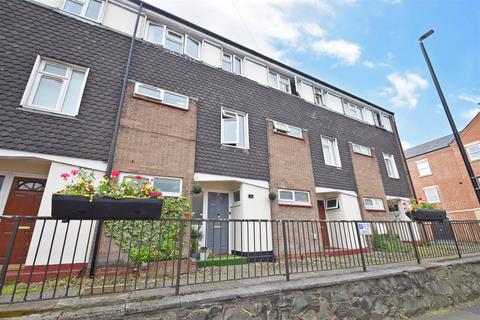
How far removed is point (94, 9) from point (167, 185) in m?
6.81

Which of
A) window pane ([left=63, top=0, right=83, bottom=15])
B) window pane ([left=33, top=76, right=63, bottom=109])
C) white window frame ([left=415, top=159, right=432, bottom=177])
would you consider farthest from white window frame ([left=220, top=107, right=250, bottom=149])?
white window frame ([left=415, top=159, right=432, bottom=177])

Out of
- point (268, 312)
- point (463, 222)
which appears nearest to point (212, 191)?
point (268, 312)

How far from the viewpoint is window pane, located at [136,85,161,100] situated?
707 centimetres

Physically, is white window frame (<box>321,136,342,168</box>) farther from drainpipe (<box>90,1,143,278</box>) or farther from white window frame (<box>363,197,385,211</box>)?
drainpipe (<box>90,1,143,278</box>)

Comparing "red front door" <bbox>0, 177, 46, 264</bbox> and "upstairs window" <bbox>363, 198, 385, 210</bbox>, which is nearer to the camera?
"red front door" <bbox>0, 177, 46, 264</bbox>

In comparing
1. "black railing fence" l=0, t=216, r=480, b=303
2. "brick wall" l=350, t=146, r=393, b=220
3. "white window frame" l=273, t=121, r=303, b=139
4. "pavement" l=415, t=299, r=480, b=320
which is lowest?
"pavement" l=415, t=299, r=480, b=320

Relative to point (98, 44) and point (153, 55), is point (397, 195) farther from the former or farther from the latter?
point (98, 44)

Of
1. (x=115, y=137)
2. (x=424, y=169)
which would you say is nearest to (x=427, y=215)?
(x=115, y=137)

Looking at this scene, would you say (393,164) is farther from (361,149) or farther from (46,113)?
(46,113)

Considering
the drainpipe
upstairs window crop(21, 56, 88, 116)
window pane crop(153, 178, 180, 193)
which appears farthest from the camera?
window pane crop(153, 178, 180, 193)

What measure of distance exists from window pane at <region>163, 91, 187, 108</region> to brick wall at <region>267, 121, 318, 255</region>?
12.3 feet

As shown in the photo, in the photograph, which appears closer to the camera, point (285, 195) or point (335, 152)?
point (285, 195)

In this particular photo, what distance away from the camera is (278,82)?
11.3 metres

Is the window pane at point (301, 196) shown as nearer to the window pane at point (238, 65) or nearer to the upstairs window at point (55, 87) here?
the window pane at point (238, 65)
